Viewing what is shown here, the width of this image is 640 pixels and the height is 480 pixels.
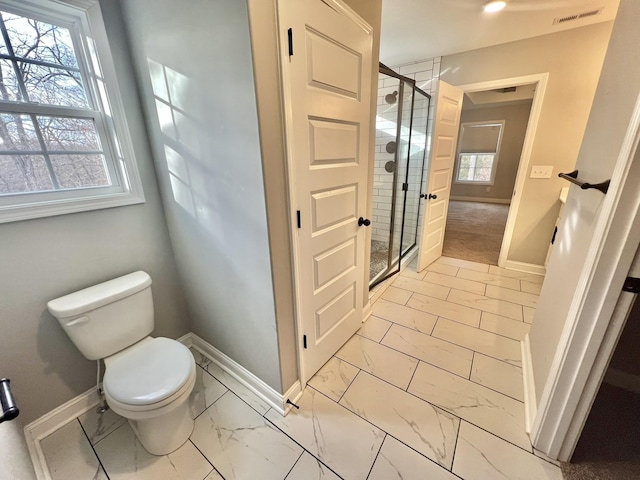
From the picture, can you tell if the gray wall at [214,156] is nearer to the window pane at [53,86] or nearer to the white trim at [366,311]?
the window pane at [53,86]

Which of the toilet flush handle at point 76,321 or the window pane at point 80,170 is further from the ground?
the window pane at point 80,170

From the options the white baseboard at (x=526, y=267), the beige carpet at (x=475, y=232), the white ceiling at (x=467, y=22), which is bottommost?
the beige carpet at (x=475, y=232)

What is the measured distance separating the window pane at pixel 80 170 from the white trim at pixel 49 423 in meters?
1.18

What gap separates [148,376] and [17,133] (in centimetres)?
127

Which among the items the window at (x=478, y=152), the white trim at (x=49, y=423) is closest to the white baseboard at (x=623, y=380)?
the white trim at (x=49, y=423)

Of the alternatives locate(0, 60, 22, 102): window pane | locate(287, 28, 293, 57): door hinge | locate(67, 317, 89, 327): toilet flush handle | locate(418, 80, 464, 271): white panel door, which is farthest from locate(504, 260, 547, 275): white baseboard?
locate(0, 60, 22, 102): window pane

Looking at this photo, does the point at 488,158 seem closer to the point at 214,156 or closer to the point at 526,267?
the point at 526,267

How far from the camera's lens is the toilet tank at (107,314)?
1234 mm

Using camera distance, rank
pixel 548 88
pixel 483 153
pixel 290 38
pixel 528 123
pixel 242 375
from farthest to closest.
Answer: pixel 483 153 → pixel 528 123 → pixel 548 88 → pixel 242 375 → pixel 290 38

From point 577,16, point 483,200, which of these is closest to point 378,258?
point 577,16

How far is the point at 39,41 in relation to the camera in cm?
118

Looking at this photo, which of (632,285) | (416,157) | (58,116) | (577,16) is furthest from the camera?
(416,157)

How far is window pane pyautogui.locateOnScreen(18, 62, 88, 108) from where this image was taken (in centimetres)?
118

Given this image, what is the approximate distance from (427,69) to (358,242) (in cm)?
252
